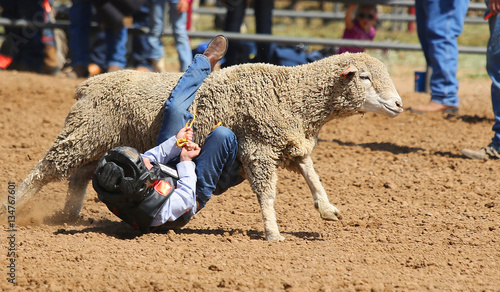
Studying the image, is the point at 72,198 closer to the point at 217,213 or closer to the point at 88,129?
the point at 88,129

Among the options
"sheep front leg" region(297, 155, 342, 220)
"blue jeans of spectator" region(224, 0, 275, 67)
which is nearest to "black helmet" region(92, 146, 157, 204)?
"sheep front leg" region(297, 155, 342, 220)

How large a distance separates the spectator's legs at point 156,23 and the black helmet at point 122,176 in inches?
218

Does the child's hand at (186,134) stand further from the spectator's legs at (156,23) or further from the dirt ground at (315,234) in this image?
the spectator's legs at (156,23)

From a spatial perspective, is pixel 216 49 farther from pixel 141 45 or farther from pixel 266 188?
pixel 141 45

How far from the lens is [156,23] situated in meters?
8.72

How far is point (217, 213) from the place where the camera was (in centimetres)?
451

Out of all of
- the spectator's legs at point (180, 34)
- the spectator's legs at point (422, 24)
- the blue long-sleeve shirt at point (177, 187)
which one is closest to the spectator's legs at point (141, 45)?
the spectator's legs at point (180, 34)

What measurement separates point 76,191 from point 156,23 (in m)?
4.81

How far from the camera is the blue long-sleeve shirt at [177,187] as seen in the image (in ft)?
12.3

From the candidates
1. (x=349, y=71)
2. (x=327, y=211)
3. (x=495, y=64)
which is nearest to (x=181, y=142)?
(x=327, y=211)

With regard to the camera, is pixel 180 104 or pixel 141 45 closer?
pixel 180 104

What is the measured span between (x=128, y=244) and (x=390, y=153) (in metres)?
3.26

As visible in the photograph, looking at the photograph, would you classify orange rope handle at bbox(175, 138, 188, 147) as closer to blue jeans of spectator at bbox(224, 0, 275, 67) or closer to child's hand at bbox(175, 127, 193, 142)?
child's hand at bbox(175, 127, 193, 142)

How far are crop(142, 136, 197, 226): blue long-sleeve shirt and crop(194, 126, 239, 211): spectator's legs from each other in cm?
7
